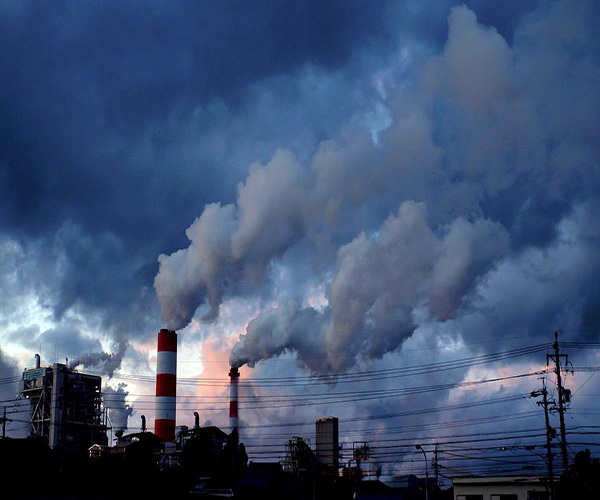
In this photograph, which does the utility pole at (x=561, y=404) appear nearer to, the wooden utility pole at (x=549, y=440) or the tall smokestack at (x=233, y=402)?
the wooden utility pole at (x=549, y=440)

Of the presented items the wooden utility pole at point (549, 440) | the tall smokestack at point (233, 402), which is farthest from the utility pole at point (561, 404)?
the tall smokestack at point (233, 402)

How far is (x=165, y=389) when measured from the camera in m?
78.3

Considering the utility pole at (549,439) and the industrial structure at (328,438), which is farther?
the industrial structure at (328,438)

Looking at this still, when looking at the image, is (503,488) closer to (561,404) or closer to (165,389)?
(561,404)

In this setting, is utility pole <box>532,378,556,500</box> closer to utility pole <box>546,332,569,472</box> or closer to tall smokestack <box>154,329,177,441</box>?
utility pole <box>546,332,569,472</box>

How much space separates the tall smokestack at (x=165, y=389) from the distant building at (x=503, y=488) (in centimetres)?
3283

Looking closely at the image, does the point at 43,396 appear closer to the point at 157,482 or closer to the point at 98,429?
the point at 98,429

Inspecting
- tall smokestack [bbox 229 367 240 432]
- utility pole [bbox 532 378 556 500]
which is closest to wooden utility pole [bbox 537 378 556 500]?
utility pole [bbox 532 378 556 500]

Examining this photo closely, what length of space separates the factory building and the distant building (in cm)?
5093

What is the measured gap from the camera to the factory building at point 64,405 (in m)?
91.4

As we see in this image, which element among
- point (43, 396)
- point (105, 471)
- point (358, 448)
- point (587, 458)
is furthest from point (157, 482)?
point (43, 396)

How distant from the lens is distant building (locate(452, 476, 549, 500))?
5822 cm

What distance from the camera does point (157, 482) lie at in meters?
57.5

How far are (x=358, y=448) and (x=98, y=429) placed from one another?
37216mm
